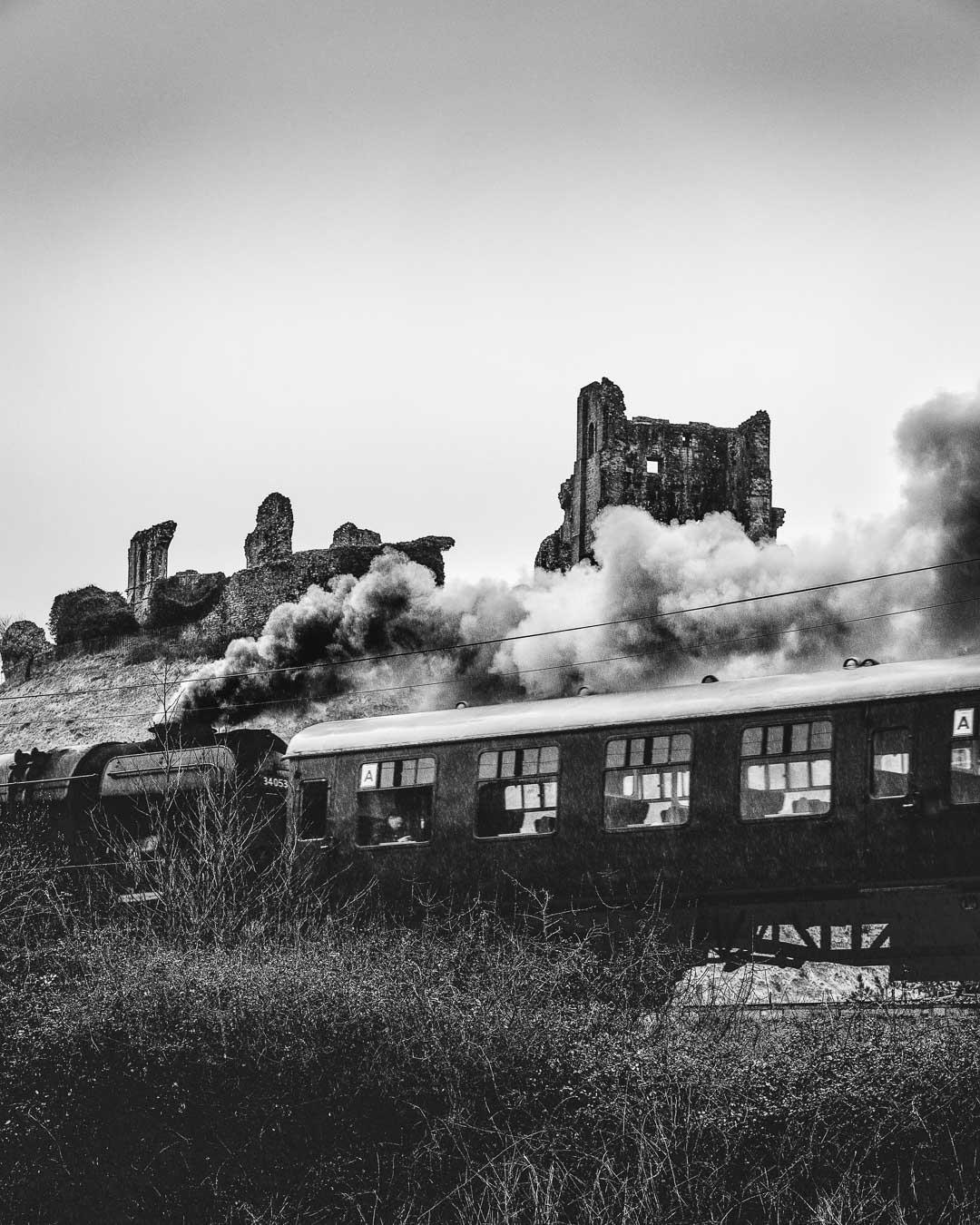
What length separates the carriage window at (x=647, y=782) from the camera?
1509 centimetres

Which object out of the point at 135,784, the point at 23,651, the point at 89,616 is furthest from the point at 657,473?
the point at 135,784

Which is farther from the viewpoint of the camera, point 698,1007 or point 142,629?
point 142,629

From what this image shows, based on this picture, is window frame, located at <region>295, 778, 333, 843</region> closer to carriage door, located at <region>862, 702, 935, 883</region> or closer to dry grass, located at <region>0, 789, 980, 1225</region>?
dry grass, located at <region>0, 789, 980, 1225</region>

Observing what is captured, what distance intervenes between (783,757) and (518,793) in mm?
3105

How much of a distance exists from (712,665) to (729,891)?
69.8 feet

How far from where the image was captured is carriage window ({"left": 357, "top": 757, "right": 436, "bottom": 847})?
16.8 metres

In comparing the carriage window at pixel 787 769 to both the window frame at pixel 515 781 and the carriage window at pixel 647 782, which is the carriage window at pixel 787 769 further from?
the window frame at pixel 515 781

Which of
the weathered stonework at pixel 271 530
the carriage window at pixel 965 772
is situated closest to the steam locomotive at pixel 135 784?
the carriage window at pixel 965 772

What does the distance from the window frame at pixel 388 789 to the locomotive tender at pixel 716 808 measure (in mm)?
23

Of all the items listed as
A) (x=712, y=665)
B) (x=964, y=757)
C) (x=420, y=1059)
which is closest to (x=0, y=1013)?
(x=420, y=1059)

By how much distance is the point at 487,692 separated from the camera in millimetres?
38469

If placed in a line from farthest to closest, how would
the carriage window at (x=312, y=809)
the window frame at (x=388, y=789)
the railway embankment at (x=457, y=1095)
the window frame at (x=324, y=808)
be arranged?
the carriage window at (x=312, y=809)
the window frame at (x=324, y=808)
the window frame at (x=388, y=789)
the railway embankment at (x=457, y=1095)

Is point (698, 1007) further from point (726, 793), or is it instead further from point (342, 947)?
point (342, 947)

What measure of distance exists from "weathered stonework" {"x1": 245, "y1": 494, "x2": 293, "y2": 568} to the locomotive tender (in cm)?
3457
